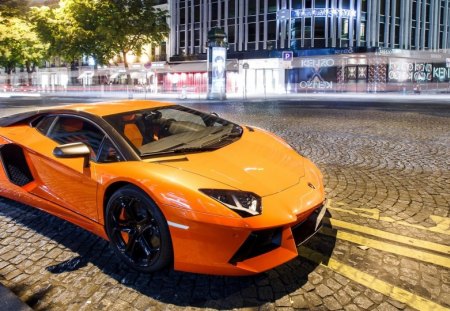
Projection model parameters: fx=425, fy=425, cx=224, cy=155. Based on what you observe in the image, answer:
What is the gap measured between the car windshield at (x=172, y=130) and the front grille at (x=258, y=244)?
101 centimetres

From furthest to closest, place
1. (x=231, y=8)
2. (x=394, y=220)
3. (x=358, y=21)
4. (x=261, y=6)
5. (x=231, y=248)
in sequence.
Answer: (x=231, y=8) < (x=261, y=6) < (x=358, y=21) < (x=394, y=220) < (x=231, y=248)

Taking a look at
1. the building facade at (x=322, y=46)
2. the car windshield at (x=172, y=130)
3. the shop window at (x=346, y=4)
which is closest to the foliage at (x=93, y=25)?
the building facade at (x=322, y=46)

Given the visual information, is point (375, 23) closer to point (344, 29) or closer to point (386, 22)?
point (386, 22)

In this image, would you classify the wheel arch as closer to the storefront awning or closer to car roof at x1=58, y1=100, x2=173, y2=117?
car roof at x1=58, y1=100, x2=173, y2=117

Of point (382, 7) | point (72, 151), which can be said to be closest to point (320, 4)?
point (382, 7)

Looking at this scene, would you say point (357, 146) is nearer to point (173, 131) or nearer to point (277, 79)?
point (173, 131)

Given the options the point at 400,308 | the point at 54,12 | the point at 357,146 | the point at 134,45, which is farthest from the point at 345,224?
the point at 54,12

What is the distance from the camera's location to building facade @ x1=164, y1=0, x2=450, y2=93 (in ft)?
129

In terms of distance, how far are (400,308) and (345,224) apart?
137cm

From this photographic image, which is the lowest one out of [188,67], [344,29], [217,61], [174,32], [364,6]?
[217,61]

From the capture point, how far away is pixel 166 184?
2838mm

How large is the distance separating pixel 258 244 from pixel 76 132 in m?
2.05

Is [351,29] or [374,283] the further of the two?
[351,29]

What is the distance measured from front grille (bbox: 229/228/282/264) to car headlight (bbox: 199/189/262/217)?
0.14m
